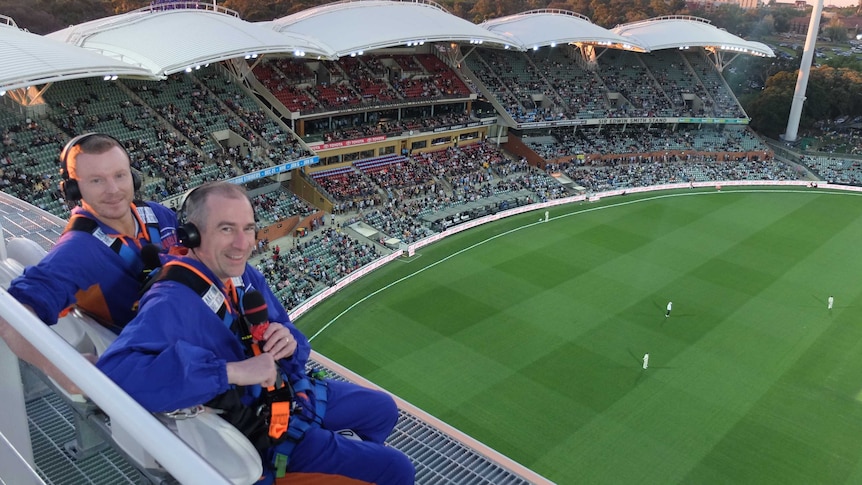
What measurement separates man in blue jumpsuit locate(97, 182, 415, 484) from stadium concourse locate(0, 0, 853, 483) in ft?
68.6

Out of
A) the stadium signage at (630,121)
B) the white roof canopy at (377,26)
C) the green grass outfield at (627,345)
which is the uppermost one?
the white roof canopy at (377,26)

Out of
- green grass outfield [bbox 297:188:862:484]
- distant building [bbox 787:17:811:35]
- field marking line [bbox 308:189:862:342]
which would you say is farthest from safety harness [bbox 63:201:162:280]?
distant building [bbox 787:17:811:35]

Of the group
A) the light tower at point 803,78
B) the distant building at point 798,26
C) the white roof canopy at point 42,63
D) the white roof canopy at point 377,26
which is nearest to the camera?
the white roof canopy at point 42,63

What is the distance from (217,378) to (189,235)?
848 millimetres

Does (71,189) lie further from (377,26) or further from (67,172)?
(377,26)

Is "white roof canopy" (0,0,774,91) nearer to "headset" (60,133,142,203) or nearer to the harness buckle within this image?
"headset" (60,133,142,203)

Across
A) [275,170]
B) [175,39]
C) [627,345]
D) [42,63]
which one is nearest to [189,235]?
[627,345]

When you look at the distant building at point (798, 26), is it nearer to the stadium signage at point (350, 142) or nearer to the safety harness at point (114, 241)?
the stadium signage at point (350, 142)

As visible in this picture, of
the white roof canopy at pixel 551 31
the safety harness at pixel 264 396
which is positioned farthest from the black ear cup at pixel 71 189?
the white roof canopy at pixel 551 31

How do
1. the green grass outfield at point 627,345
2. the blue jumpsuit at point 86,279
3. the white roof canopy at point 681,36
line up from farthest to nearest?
1. the white roof canopy at point 681,36
2. the green grass outfield at point 627,345
3. the blue jumpsuit at point 86,279

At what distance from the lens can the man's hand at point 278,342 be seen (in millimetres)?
3305

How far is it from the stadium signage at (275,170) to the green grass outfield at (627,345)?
7.97m

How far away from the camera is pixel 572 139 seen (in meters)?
48.5

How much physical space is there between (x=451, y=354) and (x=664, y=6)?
77014mm
